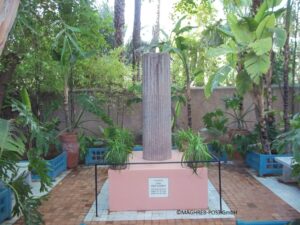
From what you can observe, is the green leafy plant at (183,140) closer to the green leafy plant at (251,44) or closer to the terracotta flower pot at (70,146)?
the green leafy plant at (251,44)

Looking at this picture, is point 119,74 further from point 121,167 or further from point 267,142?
point 121,167

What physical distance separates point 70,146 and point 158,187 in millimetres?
3402

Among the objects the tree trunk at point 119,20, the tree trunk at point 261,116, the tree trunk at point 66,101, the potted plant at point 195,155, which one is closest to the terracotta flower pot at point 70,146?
the tree trunk at point 66,101

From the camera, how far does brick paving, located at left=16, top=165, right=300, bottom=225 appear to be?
4.67 m

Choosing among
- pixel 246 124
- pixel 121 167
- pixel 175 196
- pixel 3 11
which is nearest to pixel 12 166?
pixel 121 167

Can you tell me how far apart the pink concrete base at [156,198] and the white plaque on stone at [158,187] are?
29 mm

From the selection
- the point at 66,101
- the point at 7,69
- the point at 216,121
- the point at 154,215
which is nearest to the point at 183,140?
the point at 154,215

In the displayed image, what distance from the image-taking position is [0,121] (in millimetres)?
2961

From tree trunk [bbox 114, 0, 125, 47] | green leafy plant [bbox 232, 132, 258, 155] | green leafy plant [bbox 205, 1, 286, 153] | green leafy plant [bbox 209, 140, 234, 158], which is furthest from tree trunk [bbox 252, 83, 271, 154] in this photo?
tree trunk [bbox 114, 0, 125, 47]

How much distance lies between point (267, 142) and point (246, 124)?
72.4 inches

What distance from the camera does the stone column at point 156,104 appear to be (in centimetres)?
530

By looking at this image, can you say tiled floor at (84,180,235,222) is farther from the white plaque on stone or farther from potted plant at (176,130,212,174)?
potted plant at (176,130,212,174)

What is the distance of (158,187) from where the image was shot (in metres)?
4.90

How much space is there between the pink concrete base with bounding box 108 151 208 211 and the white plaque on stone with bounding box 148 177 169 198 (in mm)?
29
